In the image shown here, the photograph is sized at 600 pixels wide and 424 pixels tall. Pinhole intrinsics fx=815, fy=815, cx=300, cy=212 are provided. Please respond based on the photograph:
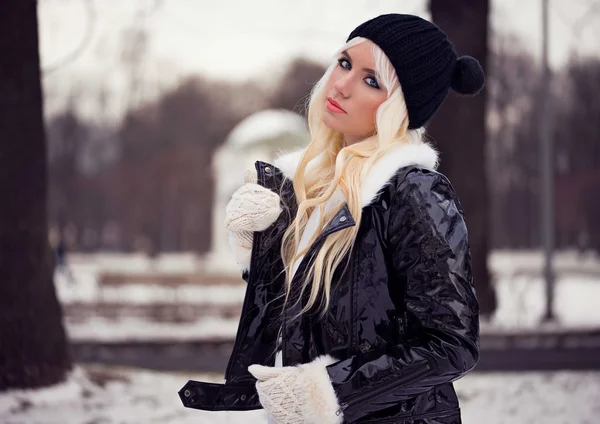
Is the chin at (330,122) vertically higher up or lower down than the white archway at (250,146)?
lower down

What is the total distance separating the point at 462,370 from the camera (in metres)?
2.24

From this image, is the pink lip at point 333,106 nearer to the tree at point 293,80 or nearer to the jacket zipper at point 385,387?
the jacket zipper at point 385,387

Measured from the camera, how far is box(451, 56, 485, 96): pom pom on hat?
2.64m

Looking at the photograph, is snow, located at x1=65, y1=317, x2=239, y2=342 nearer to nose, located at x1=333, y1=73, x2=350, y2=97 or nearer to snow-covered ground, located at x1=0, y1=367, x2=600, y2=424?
snow-covered ground, located at x1=0, y1=367, x2=600, y2=424

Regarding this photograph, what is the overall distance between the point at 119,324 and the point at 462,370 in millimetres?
13512

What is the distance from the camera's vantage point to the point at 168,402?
303 inches

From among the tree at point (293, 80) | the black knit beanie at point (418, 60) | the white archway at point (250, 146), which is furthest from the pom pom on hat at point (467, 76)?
the tree at point (293, 80)

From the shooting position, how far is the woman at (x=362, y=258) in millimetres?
2236

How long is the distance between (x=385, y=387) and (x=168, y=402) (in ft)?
19.2

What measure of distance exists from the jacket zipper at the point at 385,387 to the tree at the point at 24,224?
5.88 meters

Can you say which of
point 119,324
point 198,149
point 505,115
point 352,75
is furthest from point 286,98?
point 352,75

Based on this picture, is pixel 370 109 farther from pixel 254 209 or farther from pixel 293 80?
pixel 293 80

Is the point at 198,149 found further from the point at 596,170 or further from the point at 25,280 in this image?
the point at 25,280

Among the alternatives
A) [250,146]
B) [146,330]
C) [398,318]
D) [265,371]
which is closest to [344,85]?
[398,318]
